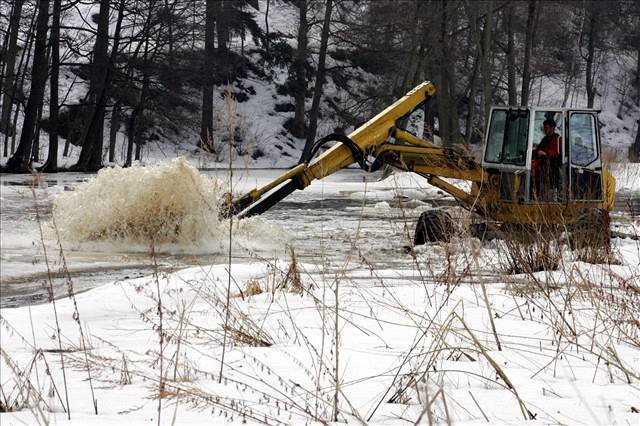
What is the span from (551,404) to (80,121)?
40954 mm

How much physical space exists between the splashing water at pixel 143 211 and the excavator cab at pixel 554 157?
4.06m

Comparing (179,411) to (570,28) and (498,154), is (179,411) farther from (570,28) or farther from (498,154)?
(570,28)

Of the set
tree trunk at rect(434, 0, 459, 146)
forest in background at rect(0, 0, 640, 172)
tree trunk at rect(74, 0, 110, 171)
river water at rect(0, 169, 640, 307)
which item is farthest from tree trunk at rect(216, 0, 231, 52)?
river water at rect(0, 169, 640, 307)

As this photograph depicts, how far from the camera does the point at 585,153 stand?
41.2 feet

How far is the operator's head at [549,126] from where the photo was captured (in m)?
12.4

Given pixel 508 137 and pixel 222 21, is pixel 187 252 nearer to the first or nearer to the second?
pixel 508 137

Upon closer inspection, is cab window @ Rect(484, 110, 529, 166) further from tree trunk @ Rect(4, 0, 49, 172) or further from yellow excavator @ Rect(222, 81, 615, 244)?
tree trunk @ Rect(4, 0, 49, 172)

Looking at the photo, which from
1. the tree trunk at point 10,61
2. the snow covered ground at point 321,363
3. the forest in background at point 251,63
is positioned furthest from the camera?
the forest in background at point 251,63

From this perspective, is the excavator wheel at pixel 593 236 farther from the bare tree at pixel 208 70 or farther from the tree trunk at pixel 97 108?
the bare tree at pixel 208 70

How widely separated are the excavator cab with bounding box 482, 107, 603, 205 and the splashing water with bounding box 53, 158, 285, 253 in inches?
160

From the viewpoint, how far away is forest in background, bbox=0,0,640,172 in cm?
3175

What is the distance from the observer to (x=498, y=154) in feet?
42.2

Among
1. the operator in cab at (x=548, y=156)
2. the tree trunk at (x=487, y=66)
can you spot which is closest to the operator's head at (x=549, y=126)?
the operator in cab at (x=548, y=156)

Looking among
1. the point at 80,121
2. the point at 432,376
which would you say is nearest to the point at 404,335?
the point at 432,376
